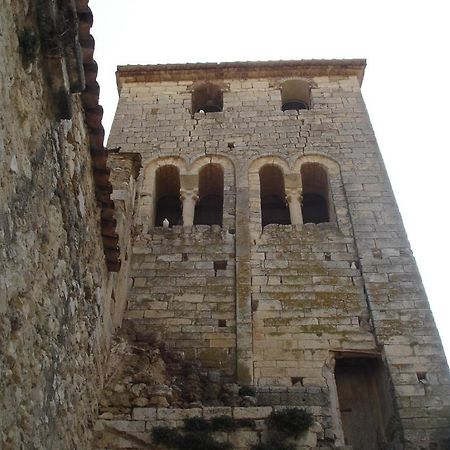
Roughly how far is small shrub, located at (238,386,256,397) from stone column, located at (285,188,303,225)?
11.3 feet

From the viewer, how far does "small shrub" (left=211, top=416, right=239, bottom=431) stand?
21.7ft

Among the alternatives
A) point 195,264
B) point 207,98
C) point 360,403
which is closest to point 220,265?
point 195,264

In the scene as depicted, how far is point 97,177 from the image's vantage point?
651cm

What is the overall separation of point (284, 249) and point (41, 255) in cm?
564

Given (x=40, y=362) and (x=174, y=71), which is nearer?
(x=40, y=362)

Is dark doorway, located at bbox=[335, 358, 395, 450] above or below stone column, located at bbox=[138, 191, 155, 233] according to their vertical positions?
below

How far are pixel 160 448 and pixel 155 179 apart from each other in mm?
5955

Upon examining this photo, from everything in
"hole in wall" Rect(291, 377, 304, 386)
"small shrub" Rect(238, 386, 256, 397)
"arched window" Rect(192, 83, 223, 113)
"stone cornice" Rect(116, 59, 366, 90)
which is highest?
"stone cornice" Rect(116, 59, 366, 90)

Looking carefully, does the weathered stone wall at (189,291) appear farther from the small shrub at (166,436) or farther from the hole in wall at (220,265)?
the small shrub at (166,436)

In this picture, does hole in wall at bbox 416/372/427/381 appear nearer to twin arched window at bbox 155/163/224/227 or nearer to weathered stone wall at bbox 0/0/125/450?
weathered stone wall at bbox 0/0/125/450

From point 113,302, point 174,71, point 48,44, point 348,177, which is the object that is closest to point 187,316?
point 113,302

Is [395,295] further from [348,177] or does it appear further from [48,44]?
[48,44]

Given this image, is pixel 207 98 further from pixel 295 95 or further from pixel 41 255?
pixel 41 255

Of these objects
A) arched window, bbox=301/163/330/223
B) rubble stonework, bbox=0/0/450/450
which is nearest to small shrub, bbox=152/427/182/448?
rubble stonework, bbox=0/0/450/450
